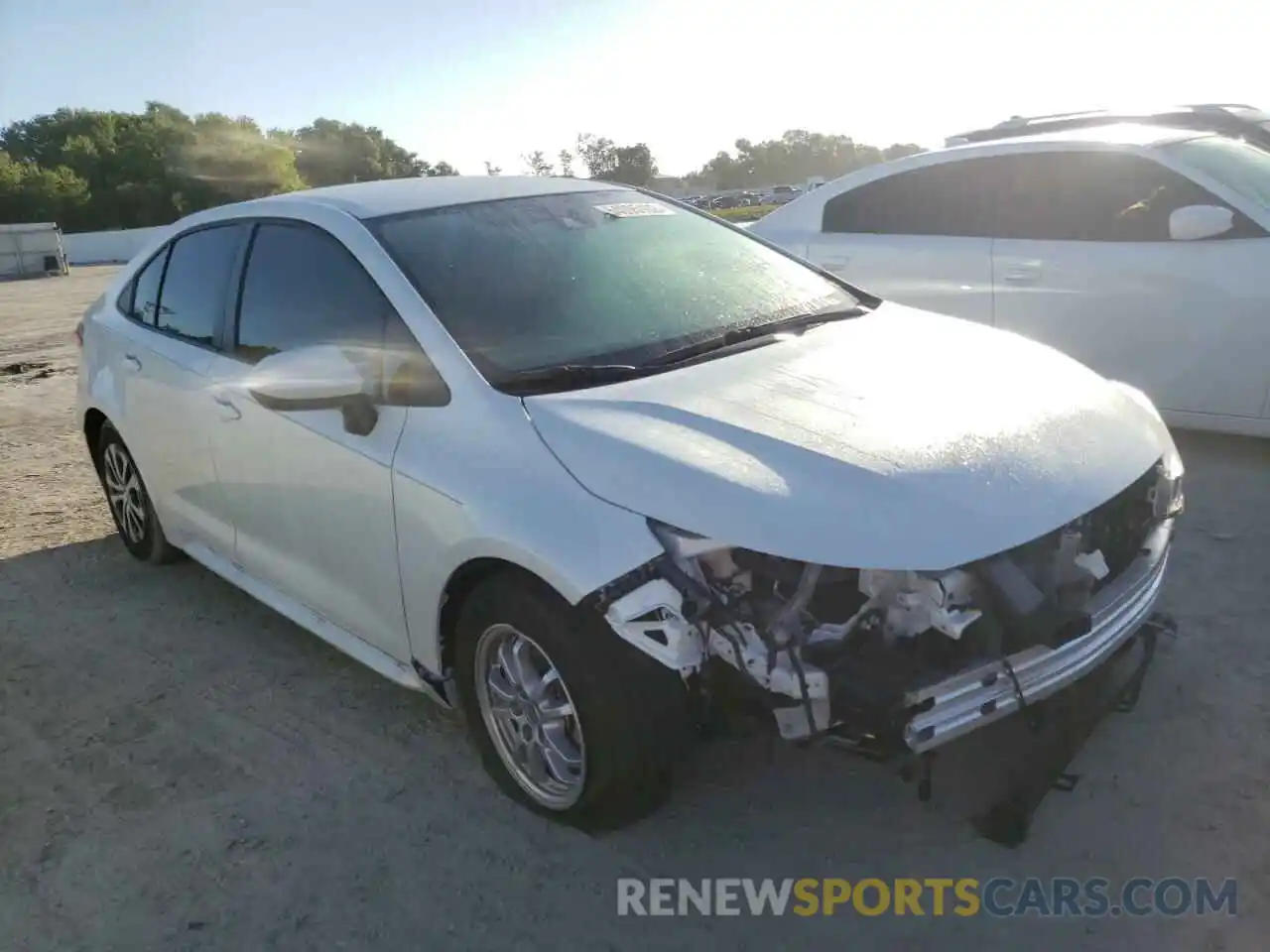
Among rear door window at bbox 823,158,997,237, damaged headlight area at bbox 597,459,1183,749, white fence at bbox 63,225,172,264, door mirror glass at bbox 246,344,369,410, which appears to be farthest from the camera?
white fence at bbox 63,225,172,264

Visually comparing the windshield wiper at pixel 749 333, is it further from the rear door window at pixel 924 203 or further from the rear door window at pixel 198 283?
the rear door window at pixel 924 203

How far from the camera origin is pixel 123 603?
15.3ft

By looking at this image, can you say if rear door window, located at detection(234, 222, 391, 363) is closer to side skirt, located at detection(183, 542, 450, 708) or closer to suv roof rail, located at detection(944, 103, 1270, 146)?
side skirt, located at detection(183, 542, 450, 708)

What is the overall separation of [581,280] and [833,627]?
1.52m

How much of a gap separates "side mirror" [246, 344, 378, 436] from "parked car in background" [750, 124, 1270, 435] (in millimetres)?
3881

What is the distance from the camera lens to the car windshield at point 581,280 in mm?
3117

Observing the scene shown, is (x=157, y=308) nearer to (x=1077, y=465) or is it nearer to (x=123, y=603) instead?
(x=123, y=603)

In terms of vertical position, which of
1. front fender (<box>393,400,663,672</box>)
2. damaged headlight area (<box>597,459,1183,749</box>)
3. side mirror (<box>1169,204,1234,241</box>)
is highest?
side mirror (<box>1169,204,1234,241</box>)

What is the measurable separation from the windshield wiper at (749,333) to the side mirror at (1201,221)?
2.28 m

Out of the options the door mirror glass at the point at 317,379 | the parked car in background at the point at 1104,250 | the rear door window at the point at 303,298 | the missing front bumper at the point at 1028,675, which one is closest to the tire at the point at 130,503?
the rear door window at the point at 303,298

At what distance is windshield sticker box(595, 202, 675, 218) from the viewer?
3889 mm

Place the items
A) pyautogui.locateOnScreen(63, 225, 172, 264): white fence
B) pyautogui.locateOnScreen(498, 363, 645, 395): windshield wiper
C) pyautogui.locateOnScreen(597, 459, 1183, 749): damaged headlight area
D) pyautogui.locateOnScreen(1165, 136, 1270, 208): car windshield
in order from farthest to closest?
pyautogui.locateOnScreen(63, 225, 172, 264): white fence < pyautogui.locateOnScreen(1165, 136, 1270, 208): car windshield < pyautogui.locateOnScreen(498, 363, 645, 395): windshield wiper < pyautogui.locateOnScreen(597, 459, 1183, 749): damaged headlight area

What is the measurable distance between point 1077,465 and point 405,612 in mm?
1871

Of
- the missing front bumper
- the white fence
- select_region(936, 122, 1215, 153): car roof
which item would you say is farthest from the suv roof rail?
the white fence
